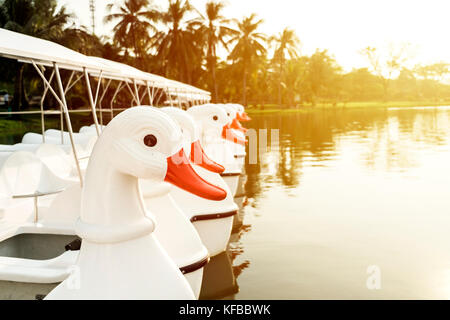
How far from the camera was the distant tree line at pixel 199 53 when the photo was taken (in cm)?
3294

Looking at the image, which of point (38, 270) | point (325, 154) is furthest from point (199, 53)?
point (38, 270)

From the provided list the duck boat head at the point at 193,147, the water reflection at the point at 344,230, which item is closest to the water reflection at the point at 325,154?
the water reflection at the point at 344,230

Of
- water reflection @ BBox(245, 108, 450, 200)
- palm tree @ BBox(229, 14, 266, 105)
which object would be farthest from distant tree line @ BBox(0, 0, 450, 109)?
water reflection @ BBox(245, 108, 450, 200)

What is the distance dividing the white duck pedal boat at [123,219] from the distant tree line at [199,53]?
2976cm

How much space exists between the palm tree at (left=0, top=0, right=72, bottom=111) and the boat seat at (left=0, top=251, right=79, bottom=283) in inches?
1171

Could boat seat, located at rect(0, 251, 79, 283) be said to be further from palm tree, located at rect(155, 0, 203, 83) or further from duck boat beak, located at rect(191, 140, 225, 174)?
palm tree, located at rect(155, 0, 203, 83)

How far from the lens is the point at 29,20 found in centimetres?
3108

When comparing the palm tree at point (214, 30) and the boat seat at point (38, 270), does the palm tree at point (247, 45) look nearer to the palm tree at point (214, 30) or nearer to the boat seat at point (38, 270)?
the palm tree at point (214, 30)

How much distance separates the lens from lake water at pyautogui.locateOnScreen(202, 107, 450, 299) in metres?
5.14

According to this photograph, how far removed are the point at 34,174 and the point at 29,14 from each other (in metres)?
30.3

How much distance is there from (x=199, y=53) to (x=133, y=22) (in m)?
6.47

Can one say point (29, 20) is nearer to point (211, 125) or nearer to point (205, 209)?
point (211, 125)

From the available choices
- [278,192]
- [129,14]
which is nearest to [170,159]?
[278,192]

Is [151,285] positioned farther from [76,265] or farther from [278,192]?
[278,192]
